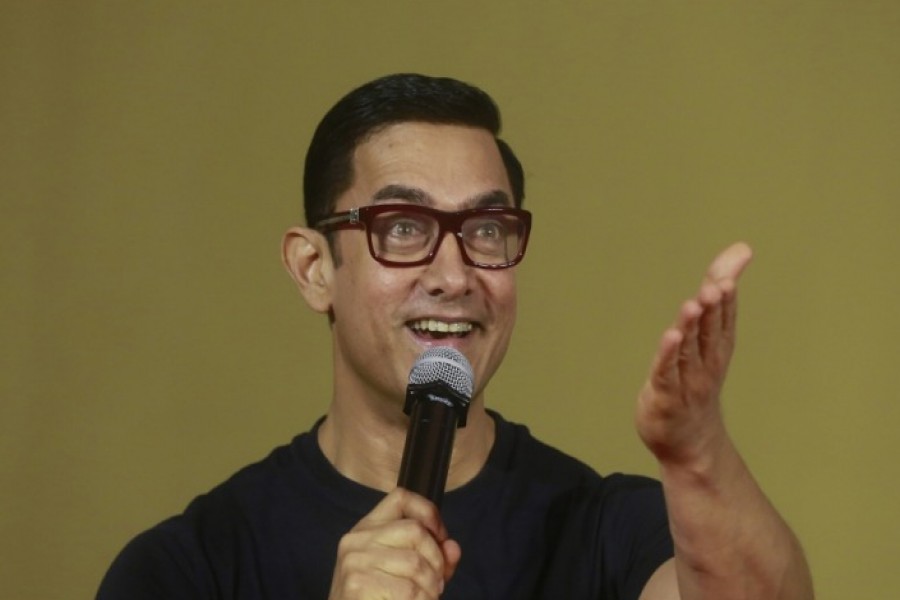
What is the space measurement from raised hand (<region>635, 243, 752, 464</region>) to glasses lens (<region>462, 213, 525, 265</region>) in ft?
1.57

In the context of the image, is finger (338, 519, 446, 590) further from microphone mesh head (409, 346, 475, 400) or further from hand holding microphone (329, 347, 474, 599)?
microphone mesh head (409, 346, 475, 400)

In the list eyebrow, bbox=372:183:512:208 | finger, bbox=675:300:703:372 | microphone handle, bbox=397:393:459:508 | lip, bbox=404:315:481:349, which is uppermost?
eyebrow, bbox=372:183:512:208

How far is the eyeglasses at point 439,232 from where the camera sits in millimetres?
1810

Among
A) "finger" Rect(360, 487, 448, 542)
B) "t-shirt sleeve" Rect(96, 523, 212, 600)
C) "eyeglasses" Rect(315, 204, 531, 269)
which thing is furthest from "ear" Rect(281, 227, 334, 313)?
"finger" Rect(360, 487, 448, 542)

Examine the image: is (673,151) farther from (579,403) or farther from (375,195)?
(375,195)

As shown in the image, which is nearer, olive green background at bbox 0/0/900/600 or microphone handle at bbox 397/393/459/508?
microphone handle at bbox 397/393/459/508

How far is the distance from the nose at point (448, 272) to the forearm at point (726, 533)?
17.0 inches

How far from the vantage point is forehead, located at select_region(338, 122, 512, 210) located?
1.86 metres

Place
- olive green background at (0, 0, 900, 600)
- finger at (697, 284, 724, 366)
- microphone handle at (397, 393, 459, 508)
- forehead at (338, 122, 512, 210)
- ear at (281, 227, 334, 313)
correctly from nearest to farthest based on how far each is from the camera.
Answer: finger at (697, 284, 724, 366)
microphone handle at (397, 393, 459, 508)
forehead at (338, 122, 512, 210)
ear at (281, 227, 334, 313)
olive green background at (0, 0, 900, 600)

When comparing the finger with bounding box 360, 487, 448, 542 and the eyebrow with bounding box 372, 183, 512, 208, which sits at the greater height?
the eyebrow with bounding box 372, 183, 512, 208

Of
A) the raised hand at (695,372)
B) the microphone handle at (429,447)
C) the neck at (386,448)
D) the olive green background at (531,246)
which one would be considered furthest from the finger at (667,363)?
the olive green background at (531,246)

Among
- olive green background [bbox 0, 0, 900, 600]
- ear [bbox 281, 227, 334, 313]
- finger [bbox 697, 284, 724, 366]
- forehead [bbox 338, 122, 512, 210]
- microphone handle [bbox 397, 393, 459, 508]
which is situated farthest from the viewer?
olive green background [bbox 0, 0, 900, 600]

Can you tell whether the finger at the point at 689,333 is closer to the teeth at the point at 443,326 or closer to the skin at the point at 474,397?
the skin at the point at 474,397

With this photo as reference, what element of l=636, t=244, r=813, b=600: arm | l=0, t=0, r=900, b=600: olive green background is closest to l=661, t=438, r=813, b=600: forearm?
l=636, t=244, r=813, b=600: arm
